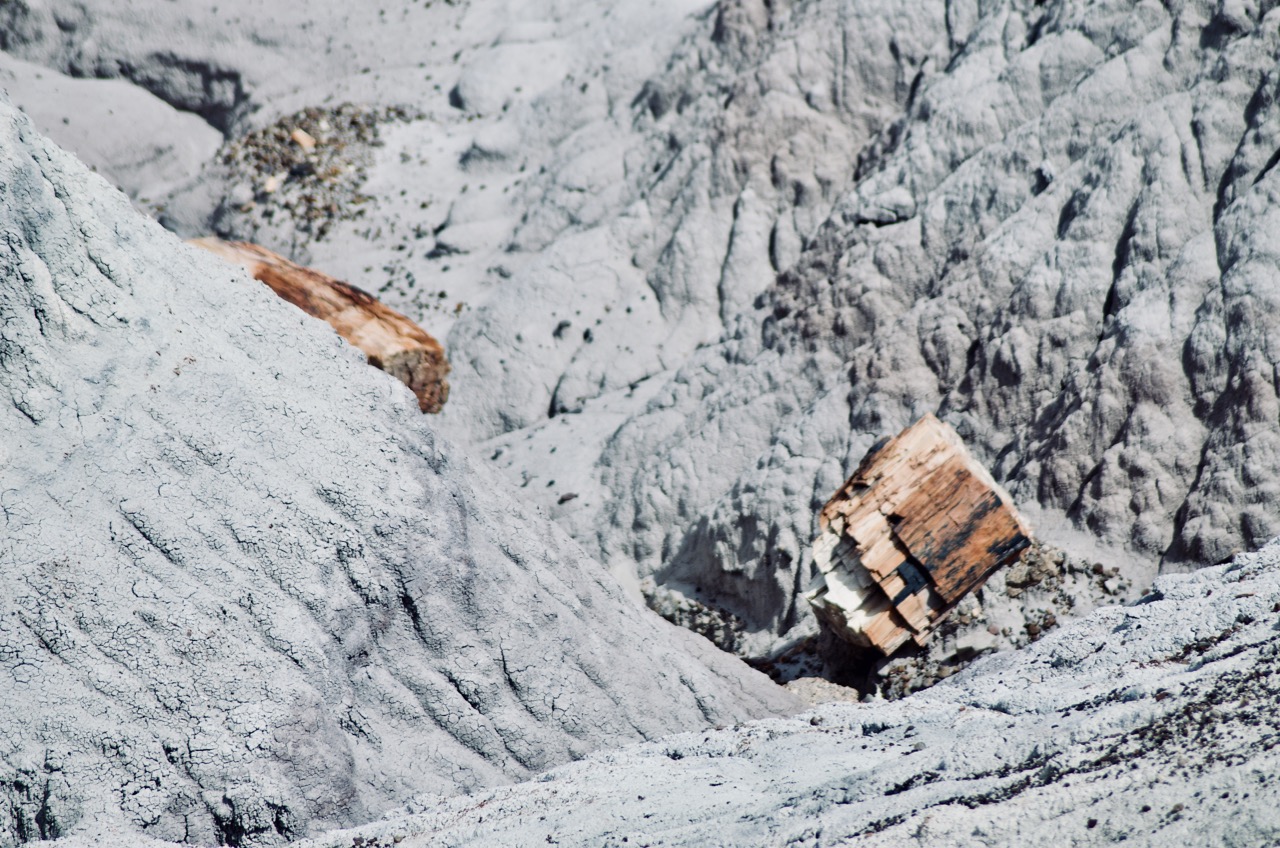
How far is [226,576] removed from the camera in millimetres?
7711

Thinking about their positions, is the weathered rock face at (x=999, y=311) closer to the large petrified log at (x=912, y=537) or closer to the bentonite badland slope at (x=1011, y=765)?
the large petrified log at (x=912, y=537)

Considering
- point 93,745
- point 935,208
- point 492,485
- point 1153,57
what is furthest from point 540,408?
point 93,745

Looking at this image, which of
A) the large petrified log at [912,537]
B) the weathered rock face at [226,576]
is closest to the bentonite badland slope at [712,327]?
the weathered rock face at [226,576]

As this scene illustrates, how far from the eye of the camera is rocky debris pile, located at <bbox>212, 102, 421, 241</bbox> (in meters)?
22.4

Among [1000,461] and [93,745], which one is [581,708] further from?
[1000,461]

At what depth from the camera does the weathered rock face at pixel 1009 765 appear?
17.6 feet

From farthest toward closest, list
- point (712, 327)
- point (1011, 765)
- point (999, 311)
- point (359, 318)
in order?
point (712, 327) → point (359, 318) → point (999, 311) → point (1011, 765)

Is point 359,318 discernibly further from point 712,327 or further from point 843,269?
point 843,269

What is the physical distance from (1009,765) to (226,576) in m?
5.09

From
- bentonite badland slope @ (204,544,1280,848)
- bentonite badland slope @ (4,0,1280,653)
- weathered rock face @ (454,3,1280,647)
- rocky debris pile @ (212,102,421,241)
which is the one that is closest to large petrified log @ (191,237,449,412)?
bentonite badland slope @ (4,0,1280,653)

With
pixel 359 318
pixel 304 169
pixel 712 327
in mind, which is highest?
pixel 304 169

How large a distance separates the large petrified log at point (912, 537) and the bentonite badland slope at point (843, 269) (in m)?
1.35

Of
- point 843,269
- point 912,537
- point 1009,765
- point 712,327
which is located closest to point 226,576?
point 1009,765

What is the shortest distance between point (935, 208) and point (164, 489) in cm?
980
